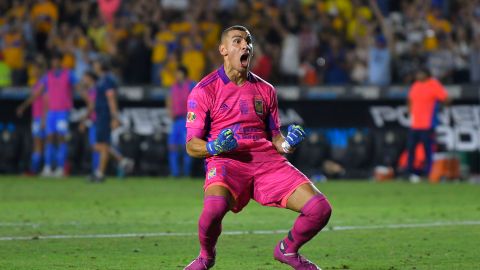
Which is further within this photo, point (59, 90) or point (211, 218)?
point (59, 90)

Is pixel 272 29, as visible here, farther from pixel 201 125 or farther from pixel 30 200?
pixel 201 125

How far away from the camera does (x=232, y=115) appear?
909 centimetres

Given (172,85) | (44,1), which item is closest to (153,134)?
(172,85)

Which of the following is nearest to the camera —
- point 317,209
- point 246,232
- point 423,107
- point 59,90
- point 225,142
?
point 225,142

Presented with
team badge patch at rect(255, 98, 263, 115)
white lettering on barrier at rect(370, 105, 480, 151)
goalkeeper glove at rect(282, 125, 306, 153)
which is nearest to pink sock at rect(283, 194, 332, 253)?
goalkeeper glove at rect(282, 125, 306, 153)

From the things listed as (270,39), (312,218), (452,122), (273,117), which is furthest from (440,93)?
(312,218)

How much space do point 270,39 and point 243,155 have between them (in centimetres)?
1705

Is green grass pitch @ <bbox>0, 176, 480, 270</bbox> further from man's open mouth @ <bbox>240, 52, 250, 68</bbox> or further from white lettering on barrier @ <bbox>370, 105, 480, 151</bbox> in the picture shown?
white lettering on barrier @ <bbox>370, 105, 480, 151</bbox>

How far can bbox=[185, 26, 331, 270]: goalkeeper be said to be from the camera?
28.7 feet

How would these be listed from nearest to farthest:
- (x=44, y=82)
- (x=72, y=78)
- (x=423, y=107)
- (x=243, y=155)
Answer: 1. (x=243, y=155)
2. (x=423, y=107)
3. (x=44, y=82)
4. (x=72, y=78)

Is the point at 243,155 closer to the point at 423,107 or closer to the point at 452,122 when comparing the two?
the point at 423,107

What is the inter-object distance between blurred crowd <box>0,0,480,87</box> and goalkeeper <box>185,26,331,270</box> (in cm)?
1521

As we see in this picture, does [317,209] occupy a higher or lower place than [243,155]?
lower

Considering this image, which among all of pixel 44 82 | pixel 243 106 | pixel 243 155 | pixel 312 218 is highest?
pixel 243 106
